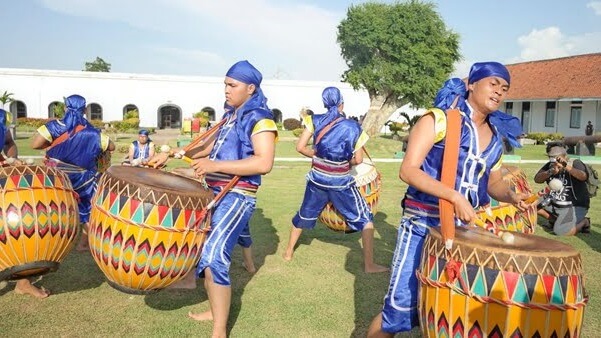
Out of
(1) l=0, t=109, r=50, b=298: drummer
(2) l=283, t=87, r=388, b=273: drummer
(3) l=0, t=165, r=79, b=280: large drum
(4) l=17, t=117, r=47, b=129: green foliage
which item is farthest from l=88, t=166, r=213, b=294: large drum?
(4) l=17, t=117, r=47, b=129: green foliage

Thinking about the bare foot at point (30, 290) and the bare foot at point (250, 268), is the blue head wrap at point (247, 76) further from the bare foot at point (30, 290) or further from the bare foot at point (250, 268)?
the bare foot at point (30, 290)

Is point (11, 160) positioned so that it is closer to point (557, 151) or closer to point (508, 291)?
point (508, 291)

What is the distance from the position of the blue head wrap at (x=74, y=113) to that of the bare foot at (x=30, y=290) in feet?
5.46

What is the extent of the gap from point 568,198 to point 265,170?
5762mm

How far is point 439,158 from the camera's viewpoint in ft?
9.03

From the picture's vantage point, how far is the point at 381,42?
33.8 metres

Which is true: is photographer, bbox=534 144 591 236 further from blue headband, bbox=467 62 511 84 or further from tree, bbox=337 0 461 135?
tree, bbox=337 0 461 135

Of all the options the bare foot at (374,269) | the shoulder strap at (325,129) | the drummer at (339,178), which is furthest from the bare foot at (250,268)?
the shoulder strap at (325,129)

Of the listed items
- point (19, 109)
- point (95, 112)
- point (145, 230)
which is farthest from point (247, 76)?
point (19, 109)

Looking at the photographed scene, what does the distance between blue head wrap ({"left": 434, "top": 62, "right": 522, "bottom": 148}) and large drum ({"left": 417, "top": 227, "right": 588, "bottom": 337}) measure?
2.56ft

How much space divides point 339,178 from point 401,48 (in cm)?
2996

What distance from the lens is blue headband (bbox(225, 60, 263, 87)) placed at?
139 inches

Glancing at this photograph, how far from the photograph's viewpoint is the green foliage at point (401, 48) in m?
33.3

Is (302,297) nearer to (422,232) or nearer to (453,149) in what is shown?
(422,232)
